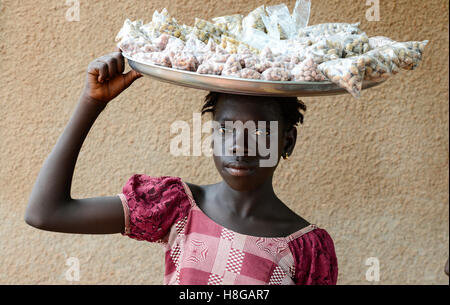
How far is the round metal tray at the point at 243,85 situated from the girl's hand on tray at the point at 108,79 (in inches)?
8.0

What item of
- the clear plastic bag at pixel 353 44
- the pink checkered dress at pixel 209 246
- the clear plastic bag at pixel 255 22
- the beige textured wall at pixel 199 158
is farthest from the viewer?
the beige textured wall at pixel 199 158

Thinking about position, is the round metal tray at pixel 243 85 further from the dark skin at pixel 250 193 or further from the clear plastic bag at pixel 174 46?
the dark skin at pixel 250 193

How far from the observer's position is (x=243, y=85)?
1408 millimetres

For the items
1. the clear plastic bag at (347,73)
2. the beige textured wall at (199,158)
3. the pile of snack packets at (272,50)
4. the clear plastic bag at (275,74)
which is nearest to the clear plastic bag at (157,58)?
the pile of snack packets at (272,50)

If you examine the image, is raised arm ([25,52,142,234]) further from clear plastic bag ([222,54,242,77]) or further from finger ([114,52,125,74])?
clear plastic bag ([222,54,242,77])

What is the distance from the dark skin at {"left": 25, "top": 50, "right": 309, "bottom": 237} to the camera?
1.65 m

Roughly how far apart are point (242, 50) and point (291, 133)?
0.36m

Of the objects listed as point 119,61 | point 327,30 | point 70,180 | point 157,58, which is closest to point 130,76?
point 119,61

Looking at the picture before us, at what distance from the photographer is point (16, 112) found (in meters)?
2.81

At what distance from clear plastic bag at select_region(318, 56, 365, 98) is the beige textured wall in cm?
139

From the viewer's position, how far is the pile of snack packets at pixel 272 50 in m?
1.43

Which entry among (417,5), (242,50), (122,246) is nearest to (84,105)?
(242,50)

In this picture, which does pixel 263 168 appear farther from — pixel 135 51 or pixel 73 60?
pixel 73 60

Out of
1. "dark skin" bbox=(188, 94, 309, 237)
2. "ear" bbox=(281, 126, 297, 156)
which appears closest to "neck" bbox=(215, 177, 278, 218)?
"dark skin" bbox=(188, 94, 309, 237)
